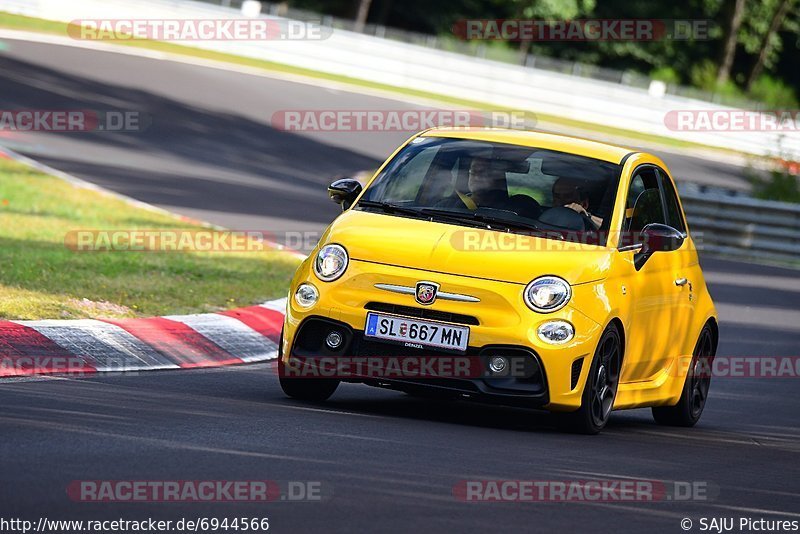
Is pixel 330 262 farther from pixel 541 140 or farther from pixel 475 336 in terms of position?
pixel 541 140

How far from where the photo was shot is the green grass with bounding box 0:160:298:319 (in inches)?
437

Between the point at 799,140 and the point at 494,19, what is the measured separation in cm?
3082

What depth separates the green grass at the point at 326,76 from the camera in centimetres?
3872

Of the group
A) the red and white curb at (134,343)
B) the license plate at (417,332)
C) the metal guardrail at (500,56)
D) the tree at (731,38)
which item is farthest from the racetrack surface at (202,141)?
the tree at (731,38)

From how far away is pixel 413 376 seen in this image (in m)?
8.42

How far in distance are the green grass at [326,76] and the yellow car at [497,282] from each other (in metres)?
29.9

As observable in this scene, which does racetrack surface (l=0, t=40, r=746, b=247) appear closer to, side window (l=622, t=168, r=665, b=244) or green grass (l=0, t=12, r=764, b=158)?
green grass (l=0, t=12, r=764, b=158)

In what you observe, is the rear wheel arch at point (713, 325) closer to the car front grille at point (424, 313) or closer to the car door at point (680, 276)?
the car door at point (680, 276)

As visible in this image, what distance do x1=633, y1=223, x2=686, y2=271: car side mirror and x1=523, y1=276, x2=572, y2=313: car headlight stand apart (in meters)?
0.98

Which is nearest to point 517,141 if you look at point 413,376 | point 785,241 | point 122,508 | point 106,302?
point 413,376

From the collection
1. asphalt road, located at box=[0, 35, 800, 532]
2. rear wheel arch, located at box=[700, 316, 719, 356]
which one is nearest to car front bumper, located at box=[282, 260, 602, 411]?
asphalt road, located at box=[0, 35, 800, 532]
